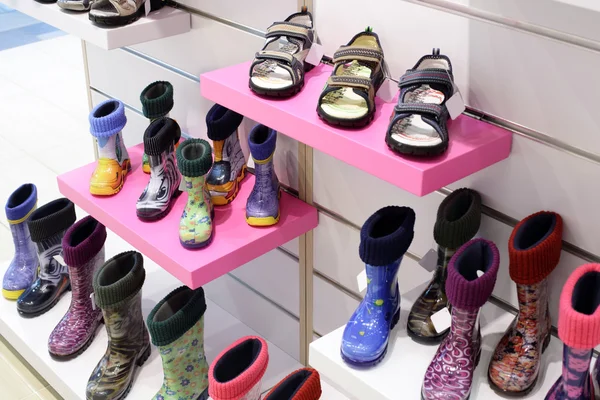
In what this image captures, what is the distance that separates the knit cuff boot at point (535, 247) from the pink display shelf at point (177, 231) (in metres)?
0.58

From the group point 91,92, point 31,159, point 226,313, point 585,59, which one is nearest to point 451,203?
point 585,59

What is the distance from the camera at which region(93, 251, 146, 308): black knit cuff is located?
1683mm

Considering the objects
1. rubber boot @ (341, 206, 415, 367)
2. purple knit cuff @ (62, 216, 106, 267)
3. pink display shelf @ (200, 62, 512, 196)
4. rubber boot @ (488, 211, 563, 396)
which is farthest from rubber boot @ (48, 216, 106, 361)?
rubber boot @ (488, 211, 563, 396)

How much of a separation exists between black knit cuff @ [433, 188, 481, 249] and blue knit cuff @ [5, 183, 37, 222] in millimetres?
1219

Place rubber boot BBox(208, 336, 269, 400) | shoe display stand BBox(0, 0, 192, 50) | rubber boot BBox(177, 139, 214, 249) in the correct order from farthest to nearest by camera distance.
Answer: shoe display stand BBox(0, 0, 192, 50)
rubber boot BBox(177, 139, 214, 249)
rubber boot BBox(208, 336, 269, 400)

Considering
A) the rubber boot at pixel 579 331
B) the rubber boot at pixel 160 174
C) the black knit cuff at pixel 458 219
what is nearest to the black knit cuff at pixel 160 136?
the rubber boot at pixel 160 174

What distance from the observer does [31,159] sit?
3098mm

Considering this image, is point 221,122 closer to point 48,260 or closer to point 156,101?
point 156,101

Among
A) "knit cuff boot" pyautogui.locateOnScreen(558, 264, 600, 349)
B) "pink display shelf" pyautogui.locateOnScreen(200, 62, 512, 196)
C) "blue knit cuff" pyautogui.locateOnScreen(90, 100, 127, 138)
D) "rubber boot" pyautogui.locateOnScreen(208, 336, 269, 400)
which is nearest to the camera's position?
"knit cuff boot" pyautogui.locateOnScreen(558, 264, 600, 349)

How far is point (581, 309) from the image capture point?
1129 millimetres

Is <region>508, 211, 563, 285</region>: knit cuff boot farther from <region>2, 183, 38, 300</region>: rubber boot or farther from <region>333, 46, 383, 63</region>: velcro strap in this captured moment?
<region>2, 183, 38, 300</region>: rubber boot

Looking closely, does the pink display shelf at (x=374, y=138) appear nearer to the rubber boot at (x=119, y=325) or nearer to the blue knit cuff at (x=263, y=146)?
the blue knit cuff at (x=263, y=146)

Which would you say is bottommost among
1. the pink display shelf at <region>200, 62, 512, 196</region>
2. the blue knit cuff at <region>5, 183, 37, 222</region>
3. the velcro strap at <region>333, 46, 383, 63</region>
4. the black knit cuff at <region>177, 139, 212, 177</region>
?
the blue knit cuff at <region>5, 183, 37, 222</region>

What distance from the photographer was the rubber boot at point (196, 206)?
5.16 feet
